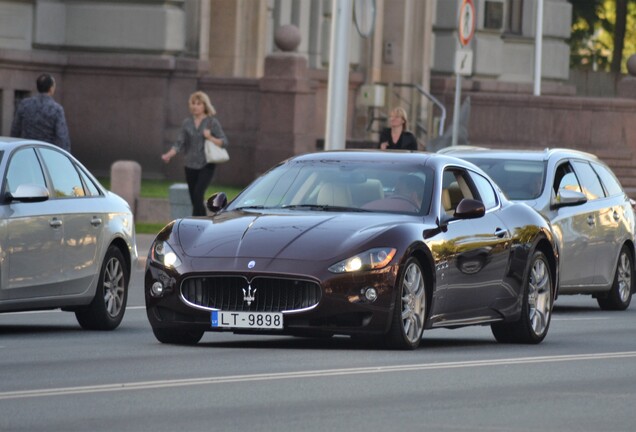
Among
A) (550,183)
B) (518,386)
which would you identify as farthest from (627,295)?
(518,386)

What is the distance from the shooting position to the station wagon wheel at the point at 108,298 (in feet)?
49.5

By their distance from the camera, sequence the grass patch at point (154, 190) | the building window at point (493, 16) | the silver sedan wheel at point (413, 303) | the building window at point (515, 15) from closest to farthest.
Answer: the silver sedan wheel at point (413, 303) → the grass patch at point (154, 190) → the building window at point (493, 16) → the building window at point (515, 15)

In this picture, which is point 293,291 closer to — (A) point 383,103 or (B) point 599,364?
(B) point 599,364

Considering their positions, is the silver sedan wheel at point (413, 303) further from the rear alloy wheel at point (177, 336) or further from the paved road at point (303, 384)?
the rear alloy wheel at point (177, 336)

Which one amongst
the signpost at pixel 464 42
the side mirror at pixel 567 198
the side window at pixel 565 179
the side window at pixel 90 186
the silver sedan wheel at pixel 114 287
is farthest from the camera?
the signpost at pixel 464 42

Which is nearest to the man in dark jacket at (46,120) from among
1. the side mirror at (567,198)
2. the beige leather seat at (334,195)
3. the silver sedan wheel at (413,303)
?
the side mirror at (567,198)

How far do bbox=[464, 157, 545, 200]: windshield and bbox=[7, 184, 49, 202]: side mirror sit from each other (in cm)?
578

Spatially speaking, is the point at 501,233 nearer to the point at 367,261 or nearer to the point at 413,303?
the point at 413,303

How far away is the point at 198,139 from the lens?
25.0 meters

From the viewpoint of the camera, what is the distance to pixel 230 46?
1503 inches

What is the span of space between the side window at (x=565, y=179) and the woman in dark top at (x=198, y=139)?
6550mm

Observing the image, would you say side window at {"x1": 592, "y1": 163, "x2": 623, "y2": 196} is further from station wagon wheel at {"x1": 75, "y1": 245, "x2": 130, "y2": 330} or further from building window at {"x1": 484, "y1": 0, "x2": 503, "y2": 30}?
building window at {"x1": 484, "y1": 0, "x2": 503, "y2": 30}

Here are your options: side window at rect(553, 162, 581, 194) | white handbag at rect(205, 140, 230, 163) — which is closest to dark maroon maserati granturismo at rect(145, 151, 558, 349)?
side window at rect(553, 162, 581, 194)

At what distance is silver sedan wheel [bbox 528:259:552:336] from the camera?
48.6ft
